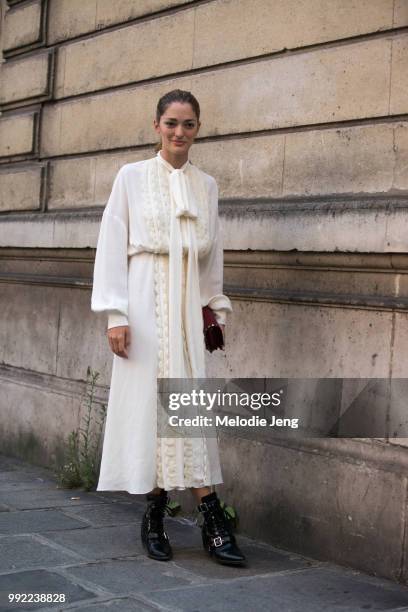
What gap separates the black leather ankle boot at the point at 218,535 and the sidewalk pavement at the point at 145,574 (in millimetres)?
45

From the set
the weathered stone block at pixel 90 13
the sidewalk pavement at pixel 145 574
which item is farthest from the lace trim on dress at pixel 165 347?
the weathered stone block at pixel 90 13

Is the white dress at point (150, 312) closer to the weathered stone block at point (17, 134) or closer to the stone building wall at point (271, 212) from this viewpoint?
the stone building wall at point (271, 212)

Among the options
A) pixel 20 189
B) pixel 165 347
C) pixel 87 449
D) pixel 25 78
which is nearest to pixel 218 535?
pixel 165 347

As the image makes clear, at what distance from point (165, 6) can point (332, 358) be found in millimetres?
2719

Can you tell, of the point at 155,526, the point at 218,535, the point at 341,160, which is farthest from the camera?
the point at 341,160

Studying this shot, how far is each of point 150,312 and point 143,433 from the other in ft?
1.77

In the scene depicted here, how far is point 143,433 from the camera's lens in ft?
15.7

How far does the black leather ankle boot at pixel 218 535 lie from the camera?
15.5ft

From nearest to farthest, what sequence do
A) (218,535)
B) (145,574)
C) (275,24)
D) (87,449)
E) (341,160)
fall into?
1. (145,574)
2. (218,535)
3. (341,160)
4. (275,24)
5. (87,449)

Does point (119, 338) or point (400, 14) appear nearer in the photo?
→ point (119, 338)

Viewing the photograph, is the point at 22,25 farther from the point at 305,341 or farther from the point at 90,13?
the point at 305,341

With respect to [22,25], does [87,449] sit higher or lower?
lower

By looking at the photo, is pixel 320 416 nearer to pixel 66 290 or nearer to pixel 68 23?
pixel 66 290

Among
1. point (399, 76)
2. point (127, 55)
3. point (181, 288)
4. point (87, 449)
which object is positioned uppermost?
point (127, 55)
